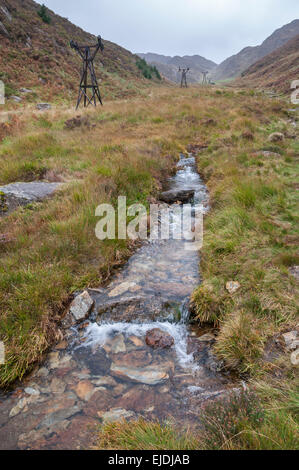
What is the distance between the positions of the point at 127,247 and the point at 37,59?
1267 inches

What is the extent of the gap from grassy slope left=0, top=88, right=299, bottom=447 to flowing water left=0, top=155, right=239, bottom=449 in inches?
10.4

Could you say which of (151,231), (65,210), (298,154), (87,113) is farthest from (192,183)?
(87,113)

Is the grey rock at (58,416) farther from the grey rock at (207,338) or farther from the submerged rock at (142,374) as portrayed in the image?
the grey rock at (207,338)

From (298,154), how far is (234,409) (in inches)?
383

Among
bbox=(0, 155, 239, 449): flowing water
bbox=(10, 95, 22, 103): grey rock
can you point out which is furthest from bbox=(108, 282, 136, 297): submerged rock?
bbox=(10, 95, 22, 103): grey rock

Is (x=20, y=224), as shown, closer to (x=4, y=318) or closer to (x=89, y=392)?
(x=4, y=318)

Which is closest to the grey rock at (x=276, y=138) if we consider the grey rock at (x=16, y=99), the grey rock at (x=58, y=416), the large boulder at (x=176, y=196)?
the large boulder at (x=176, y=196)

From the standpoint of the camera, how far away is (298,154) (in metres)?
9.33

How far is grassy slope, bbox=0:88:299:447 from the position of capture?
121 inches

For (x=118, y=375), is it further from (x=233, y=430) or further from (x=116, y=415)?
(x=233, y=430)

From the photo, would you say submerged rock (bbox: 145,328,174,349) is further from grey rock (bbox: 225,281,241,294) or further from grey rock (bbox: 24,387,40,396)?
grey rock (bbox: 24,387,40,396)

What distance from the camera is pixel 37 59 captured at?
27.9 metres

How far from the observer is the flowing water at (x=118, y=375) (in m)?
2.47

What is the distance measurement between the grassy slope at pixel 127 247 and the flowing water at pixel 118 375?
26 cm
